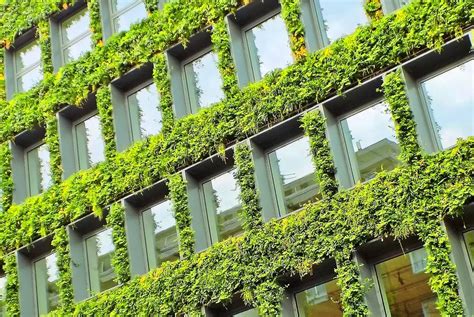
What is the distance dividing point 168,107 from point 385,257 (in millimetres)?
7525

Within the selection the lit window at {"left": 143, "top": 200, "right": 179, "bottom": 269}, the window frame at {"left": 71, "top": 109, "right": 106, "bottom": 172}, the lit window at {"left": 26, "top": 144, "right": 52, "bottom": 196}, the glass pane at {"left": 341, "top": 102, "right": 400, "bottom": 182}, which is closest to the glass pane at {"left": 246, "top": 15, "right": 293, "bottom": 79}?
the glass pane at {"left": 341, "top": 102, "right": 400, "bottom": 182}

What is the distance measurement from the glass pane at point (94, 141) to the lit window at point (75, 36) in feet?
7.17

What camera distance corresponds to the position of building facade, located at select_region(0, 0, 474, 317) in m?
19.1

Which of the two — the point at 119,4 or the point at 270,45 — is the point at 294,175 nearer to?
the point at 270,45

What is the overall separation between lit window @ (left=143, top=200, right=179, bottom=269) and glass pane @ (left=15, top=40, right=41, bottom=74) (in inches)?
322

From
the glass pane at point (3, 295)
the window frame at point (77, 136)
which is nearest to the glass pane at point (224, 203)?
the window frame at point (77, 136)

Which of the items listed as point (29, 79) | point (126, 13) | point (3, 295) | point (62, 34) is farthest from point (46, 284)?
point (126, 13)

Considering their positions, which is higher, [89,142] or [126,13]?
[126,13]

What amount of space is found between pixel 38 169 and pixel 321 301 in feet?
37.2

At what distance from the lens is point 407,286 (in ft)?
62.6

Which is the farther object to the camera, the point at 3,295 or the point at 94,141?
the point at 3,295

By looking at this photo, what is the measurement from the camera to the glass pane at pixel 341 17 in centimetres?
2177

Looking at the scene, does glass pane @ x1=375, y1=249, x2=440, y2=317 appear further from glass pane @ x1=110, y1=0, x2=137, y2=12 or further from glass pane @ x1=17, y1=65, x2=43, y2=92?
glass pane @ x1=17, y1=65, x2=43, y2=92

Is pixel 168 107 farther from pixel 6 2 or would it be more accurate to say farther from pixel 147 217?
pixel 6 2
